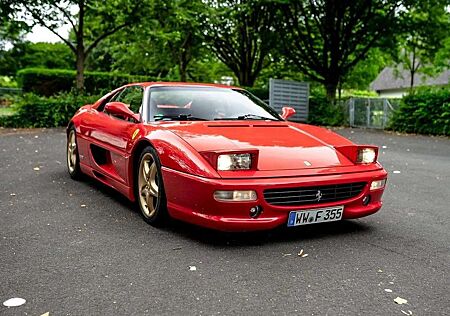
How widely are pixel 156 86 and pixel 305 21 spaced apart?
17648 mm

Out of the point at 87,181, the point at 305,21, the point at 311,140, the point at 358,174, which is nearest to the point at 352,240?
the point at 358,174

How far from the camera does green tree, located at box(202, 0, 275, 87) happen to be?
22.4 m

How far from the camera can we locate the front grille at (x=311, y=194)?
362cm

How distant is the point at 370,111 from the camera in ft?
60.7

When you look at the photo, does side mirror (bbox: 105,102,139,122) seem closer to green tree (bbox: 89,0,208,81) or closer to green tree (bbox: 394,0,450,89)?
green tree (bbox: 89,0,208,81)

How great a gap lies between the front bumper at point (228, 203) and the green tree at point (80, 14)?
45.3 feet

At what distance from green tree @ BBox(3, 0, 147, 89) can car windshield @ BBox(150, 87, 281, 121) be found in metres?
12.3

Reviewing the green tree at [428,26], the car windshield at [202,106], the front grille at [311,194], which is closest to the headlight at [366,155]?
the front grille at [311,194]

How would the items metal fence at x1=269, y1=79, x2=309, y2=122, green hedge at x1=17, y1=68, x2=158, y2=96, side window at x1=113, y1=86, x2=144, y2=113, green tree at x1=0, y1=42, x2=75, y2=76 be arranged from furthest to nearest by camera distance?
green tree at x1=0, y1=42, x2=75, y2=76
metal fence at x1=269, y1=79, x2=309, y2=122
green hedge at x1=17, y1=68, x2=158, y2=96
side window at x1=113, y1=86, x2=144, y2=113

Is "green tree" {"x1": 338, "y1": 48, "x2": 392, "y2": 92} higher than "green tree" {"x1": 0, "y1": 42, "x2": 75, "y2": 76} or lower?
lower

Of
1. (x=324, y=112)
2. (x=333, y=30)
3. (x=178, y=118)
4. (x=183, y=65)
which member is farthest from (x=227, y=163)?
(x=183, y=65)

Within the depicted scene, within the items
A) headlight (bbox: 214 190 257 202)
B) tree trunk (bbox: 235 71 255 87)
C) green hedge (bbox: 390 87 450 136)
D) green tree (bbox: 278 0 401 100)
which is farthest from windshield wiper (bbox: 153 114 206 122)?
tree trunk (bbox: 235 71 255 87)

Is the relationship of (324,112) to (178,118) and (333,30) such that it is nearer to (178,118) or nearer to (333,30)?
(333,30)

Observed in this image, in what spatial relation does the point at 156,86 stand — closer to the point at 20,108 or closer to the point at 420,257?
the point at 420,257
